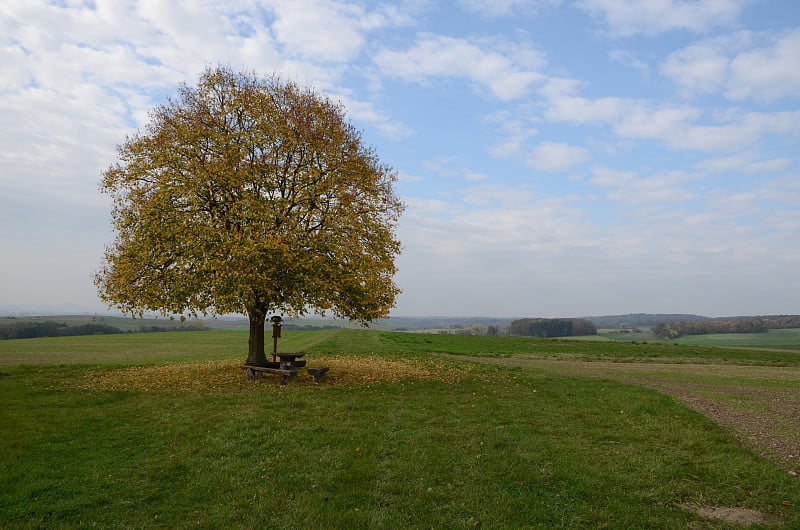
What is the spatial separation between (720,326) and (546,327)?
47.0 metres

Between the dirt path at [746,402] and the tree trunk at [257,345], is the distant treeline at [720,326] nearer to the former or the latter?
the dirt path at [746,402]

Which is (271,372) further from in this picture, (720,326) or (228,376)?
(720,326)

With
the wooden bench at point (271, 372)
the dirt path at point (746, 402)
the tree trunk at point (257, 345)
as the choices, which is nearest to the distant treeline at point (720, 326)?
the dirt path at point (746, 402)

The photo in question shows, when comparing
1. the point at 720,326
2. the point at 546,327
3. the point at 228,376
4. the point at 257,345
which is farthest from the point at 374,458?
the point at 720,326

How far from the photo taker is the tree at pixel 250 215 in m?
18.4

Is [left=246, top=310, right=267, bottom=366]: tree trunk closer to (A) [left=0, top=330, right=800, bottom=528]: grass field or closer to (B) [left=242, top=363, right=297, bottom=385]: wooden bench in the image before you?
(B) [left=242, top=363, right=297, bottom=385]: wooden bench

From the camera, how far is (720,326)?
10762 centimetres

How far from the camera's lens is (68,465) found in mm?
9711

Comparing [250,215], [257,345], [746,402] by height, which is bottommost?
[746,402]

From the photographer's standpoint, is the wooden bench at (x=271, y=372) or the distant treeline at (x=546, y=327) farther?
the distant treeline at (x=546, y=327)

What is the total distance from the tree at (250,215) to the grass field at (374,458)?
12.5 ft

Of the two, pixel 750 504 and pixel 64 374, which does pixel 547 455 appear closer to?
pixel 750 504

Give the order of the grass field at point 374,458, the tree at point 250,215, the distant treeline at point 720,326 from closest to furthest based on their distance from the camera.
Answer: the grass field at point 374,458 < the tree at point 250,215 < the distant treeline at point 720,326

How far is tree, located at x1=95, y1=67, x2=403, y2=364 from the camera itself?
18.4m
